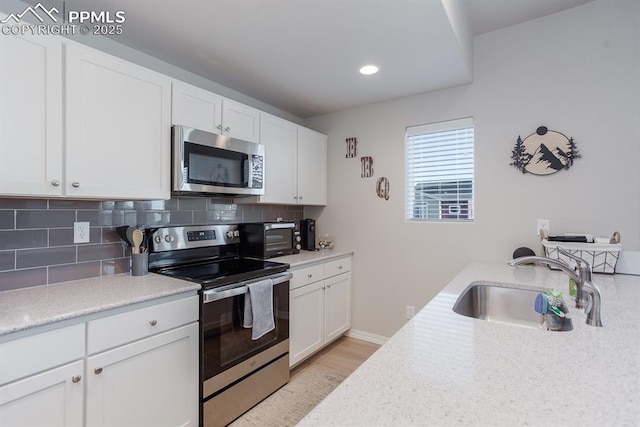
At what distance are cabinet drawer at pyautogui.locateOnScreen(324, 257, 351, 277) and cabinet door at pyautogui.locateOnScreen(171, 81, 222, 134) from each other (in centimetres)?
143

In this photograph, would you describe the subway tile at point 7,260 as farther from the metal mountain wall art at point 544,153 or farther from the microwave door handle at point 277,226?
the metal mountain wall art at point 544,153

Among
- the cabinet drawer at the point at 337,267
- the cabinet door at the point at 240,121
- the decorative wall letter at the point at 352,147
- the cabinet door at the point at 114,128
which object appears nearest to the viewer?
the cabinet door at the point at 114,128

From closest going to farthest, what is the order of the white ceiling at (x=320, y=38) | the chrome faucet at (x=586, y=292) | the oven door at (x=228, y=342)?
the chrome faucet at (x=586, y=292)
the white ceiling at (x=320, y=38)
the oven door at (x=228, y=342)

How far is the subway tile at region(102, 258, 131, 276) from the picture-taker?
6.18 feet

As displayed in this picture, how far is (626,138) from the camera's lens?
1967 mm

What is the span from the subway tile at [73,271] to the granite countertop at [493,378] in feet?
5.79

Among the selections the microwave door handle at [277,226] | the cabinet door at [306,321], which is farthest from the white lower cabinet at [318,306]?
the microwave door handle at [277,226]

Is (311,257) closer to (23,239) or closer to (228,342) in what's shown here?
(228,342)

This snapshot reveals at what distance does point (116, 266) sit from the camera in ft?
6.34

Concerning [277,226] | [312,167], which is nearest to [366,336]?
[277,226]

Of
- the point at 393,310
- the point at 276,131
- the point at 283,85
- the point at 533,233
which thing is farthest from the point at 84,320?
the point at 533,233

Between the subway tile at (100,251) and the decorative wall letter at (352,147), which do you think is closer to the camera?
the subway tile at (100,251)

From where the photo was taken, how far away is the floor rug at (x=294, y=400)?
1.92m

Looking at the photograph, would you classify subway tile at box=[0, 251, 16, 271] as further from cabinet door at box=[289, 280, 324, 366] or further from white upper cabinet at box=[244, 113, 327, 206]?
cabinet door at box=[289, 280, 324, 366]
